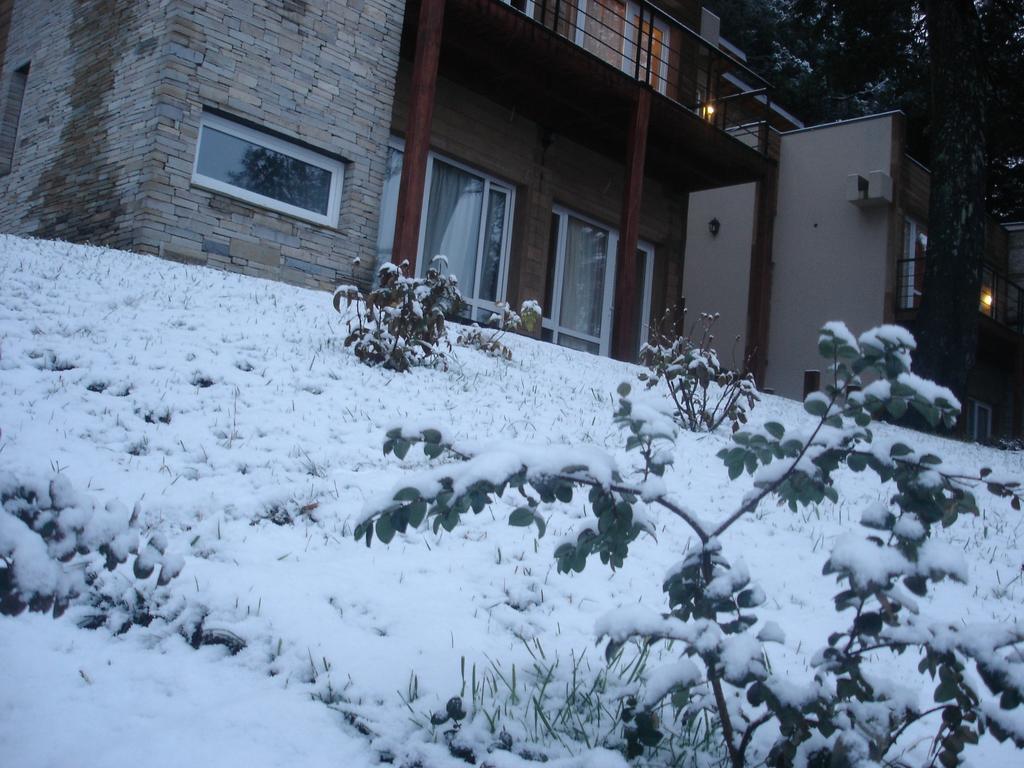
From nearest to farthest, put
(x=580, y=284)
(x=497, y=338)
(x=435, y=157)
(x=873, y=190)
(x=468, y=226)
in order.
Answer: (x=497, y=338)
(x=435, y=157)
(x=468, y=226)
(x=580, y=284)
(x=873, y=190)

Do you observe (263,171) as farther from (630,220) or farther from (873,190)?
(873,190)

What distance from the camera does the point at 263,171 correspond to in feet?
25.8

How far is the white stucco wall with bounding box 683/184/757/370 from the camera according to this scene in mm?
15258

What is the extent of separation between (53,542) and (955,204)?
1131 centimetres

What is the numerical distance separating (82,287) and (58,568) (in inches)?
182

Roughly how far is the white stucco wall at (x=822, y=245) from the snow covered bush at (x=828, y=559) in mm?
13537

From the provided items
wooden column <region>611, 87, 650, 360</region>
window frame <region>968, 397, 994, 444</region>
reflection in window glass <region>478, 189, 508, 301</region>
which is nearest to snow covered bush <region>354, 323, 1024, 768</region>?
wooden column <region>611, 87, 650, 360</region>

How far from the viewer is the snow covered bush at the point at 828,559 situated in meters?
1.46

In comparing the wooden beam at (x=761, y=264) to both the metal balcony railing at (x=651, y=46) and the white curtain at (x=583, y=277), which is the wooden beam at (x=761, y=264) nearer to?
the metal balcony railing at (x=651, y=46)

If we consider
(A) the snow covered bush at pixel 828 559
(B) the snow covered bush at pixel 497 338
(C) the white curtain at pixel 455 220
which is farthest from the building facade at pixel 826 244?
(A) the snow covered bush at pixel 828 559

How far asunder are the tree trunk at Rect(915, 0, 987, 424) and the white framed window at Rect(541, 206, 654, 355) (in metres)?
3.69

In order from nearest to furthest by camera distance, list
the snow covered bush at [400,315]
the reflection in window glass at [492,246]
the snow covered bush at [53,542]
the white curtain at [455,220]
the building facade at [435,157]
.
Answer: the snow covered bush at [53,542] → the snow covered bush at [400,315] → the building facade at [435,157] → the white curtain at [455,220] → the reflection in window glass at [492,246]

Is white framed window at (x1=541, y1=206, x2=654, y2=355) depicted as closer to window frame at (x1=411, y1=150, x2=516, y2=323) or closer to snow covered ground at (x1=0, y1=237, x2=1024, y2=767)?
window frame at (x1=411, y1=150, x2=516, y2=323)

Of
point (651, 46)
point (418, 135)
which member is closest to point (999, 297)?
point (651, 46)
